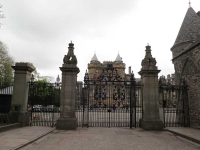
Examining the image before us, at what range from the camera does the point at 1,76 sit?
3450cm

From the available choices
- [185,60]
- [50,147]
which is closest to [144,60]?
[185,60]

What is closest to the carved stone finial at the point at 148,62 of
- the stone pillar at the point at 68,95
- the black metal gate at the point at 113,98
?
the black metal gate at the point at 113,98

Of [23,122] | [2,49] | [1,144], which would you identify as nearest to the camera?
[1,144]

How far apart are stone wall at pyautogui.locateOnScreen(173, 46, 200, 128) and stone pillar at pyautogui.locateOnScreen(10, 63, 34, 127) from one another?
37.4 feet

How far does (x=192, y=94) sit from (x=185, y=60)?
2.78 m

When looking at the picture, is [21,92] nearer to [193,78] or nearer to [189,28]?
[193,78]

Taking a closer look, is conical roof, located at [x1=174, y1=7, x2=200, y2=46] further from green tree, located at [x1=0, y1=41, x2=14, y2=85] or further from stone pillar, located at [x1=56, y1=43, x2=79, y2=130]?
green tree, located at [x1=0, y1=41, x2=14, y2=85]

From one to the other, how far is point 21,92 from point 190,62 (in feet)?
40.2

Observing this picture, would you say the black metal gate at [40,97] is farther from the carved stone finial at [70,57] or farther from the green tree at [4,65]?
the green tree at [4,65]

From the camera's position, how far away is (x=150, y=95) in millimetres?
12297

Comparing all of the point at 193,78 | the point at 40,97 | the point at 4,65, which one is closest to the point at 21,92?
the point at 40,97

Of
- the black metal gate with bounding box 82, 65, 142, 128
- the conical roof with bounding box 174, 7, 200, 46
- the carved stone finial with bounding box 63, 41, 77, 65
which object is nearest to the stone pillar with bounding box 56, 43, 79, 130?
the carved stone finial with bounding box 63, 41, 77, 65

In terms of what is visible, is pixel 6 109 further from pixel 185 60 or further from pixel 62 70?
pixel 185 60

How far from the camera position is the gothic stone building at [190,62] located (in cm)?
1260
